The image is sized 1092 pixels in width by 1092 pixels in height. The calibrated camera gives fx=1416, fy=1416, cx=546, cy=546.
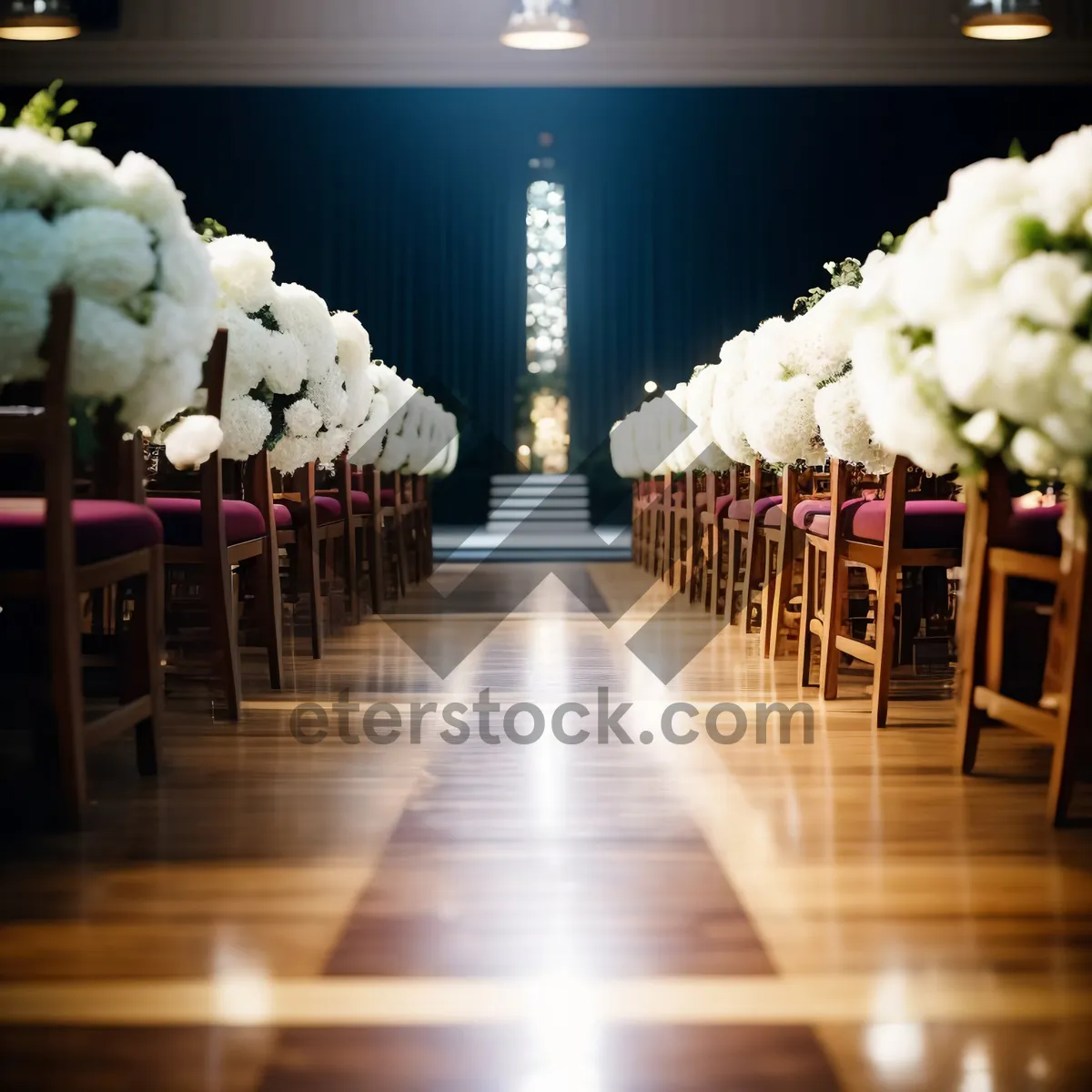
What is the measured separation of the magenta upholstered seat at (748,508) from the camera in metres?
5.44

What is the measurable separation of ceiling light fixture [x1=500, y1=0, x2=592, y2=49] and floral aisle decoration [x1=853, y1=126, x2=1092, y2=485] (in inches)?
213

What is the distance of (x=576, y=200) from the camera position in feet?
50.9

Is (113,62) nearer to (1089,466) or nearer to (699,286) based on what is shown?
(699,286)

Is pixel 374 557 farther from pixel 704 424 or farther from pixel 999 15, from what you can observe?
pixel 999 15

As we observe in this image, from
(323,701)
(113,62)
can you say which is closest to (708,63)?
(113,62)

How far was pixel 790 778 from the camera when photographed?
9.86ft

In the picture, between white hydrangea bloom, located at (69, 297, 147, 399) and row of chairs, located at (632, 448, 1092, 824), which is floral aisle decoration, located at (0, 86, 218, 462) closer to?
white hydrangea bloom, located at (69, 297, 147, 399)

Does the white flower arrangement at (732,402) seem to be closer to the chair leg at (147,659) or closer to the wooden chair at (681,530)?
the wooden chair at (681,530)

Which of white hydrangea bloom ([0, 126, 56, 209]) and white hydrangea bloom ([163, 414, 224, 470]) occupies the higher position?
white hydrangea bloom ([0, 126, 56, 209])

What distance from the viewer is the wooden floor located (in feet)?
5.14

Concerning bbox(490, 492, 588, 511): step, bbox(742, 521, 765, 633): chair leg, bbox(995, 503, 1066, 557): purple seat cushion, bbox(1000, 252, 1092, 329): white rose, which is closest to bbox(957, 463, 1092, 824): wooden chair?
bbox(995, 503, 1066, 557): purple seat cushion

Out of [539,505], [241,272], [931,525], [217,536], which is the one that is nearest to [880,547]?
[931,525]

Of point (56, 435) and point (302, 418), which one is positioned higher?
point (56, 435)

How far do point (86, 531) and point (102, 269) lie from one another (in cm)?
49
